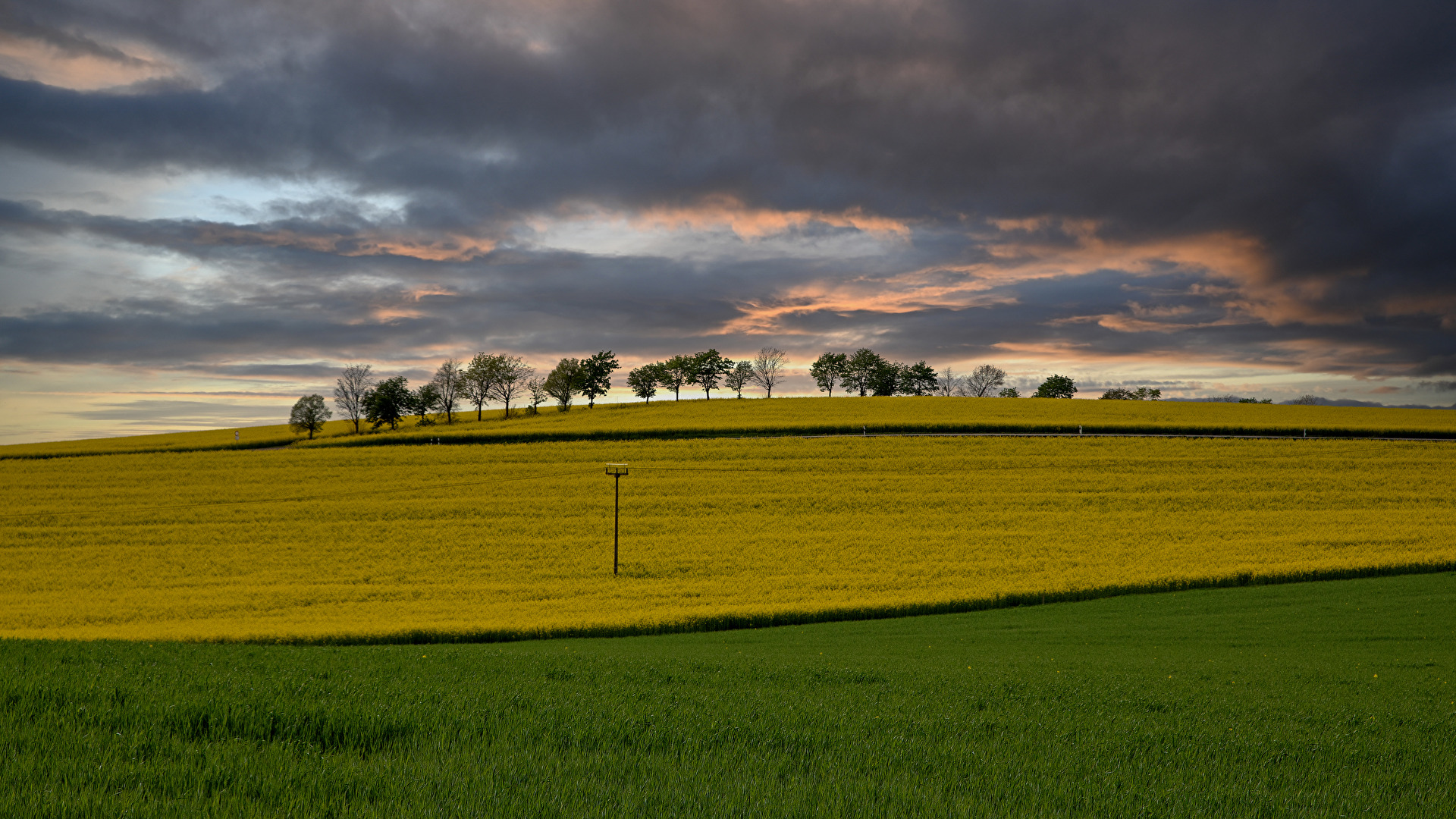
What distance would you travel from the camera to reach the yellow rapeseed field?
935 inches

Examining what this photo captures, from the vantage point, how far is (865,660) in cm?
1379

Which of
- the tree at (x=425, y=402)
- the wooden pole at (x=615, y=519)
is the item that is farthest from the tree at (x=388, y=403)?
the wooden pole at (x=615, y=519)

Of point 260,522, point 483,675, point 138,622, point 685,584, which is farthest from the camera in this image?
point 260,522

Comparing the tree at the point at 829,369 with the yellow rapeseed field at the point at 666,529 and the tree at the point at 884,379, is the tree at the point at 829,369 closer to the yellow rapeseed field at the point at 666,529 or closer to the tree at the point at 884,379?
the tree at the point at 884,379

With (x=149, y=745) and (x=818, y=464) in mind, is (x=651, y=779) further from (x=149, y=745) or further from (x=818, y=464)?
(x=818, y=464)

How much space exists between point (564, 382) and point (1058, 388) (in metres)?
101

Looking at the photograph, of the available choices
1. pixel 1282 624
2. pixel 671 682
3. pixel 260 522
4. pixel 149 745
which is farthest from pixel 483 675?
pixel 260 522

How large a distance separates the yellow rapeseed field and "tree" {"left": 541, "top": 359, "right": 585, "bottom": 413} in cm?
5335

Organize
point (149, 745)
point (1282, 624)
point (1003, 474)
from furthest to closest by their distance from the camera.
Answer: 1. point (1003, 474)
2. point (1282, 624)
3. point (149, 745)

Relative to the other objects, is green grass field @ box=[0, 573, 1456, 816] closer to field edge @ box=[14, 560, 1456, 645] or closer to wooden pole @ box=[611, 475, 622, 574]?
field edge @ box=[14, 560, 1456, 645]

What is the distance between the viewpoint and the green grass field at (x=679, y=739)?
406 cm

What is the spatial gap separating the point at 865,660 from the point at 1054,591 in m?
13.1

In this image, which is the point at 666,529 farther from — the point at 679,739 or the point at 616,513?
the point at 679,739

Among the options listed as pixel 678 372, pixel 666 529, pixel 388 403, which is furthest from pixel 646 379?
pixel 666 529
